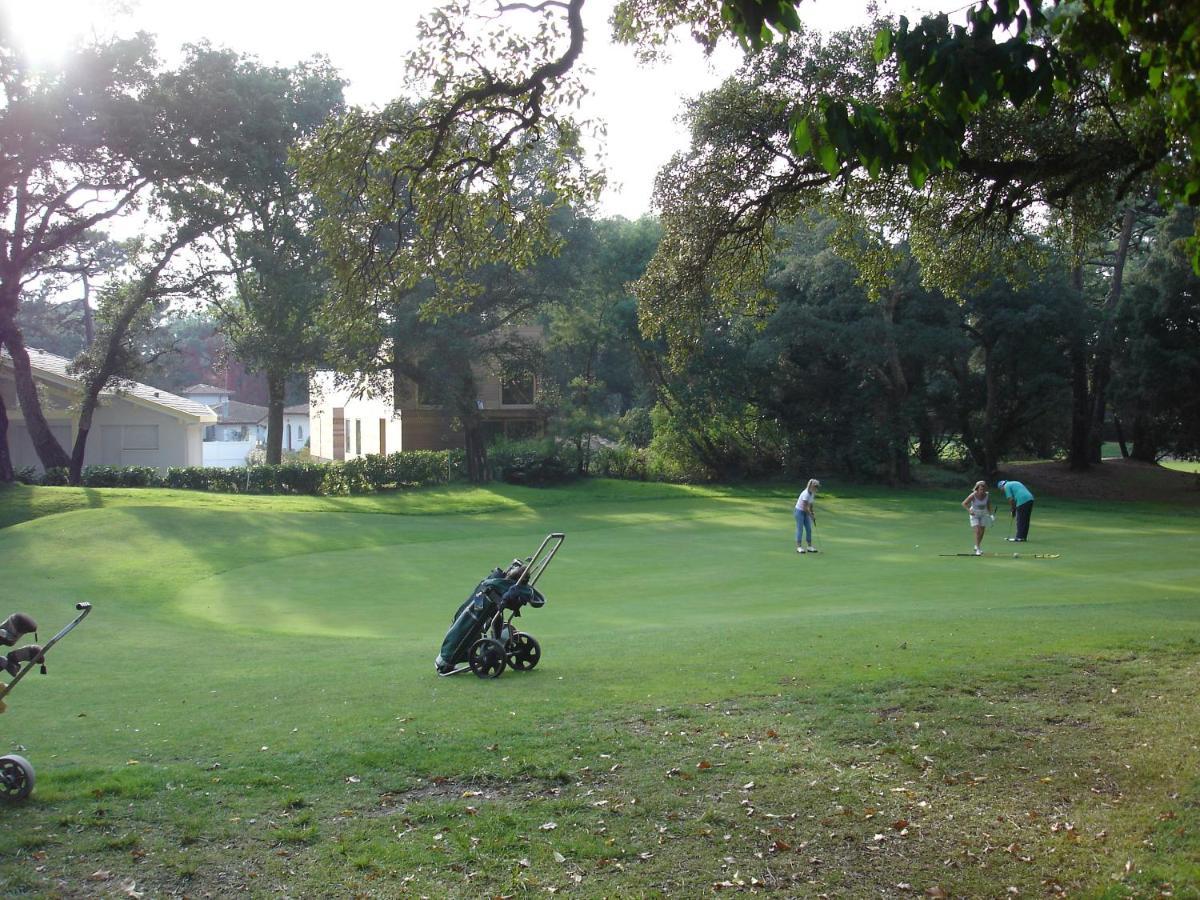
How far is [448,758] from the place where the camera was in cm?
799

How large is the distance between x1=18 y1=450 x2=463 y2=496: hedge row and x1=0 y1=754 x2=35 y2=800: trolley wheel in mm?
34718

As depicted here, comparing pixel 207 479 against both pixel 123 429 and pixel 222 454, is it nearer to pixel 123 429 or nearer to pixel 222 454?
pixel 123 429

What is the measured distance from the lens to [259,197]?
127 ft

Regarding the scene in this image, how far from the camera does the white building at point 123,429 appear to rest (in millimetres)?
50438

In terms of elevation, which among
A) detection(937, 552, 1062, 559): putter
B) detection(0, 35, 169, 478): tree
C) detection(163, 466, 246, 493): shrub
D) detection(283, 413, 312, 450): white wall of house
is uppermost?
detection(0, 35, 169, 478): tree

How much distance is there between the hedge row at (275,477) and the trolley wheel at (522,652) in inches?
1228

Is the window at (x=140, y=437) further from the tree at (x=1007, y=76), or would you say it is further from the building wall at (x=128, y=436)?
the tree at (x=1007, y=76)

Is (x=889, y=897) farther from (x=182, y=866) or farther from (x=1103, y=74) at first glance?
(x=1103, y=74)

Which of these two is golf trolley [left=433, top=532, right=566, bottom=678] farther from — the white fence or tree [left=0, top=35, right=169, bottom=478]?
the white fence

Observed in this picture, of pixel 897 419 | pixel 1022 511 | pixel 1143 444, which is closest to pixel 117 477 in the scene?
pixel 897 419

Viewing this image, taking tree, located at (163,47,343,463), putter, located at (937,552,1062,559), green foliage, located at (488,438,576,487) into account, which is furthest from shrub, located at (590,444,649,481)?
putter, located at (937,552,1062,559)

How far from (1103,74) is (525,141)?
6.66 metres

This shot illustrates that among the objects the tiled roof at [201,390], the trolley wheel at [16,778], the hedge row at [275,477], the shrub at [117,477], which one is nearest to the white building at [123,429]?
the hedge row at [275,477]

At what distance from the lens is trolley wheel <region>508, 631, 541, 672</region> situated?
38.9 ft
